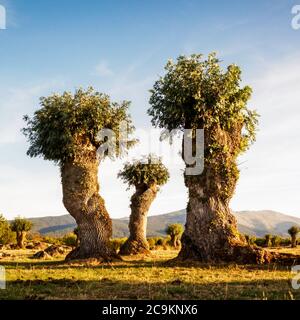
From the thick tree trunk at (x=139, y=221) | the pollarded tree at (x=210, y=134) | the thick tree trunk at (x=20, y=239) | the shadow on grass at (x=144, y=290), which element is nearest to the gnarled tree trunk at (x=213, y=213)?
the pollarded tree at (x=210, y=134)

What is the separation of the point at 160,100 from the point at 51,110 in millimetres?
7660

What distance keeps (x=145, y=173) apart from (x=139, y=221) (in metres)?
4.51

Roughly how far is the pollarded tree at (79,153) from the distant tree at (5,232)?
38156mm

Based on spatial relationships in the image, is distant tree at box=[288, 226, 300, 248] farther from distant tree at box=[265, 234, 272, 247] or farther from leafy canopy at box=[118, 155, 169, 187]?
leafy canopy at box=[118, 155, 169, 187]

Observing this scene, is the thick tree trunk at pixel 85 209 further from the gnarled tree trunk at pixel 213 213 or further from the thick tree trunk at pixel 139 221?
the thick tree trunk at pixel 139 221

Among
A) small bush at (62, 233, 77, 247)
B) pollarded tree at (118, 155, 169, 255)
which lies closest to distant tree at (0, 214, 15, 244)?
small bush at (62, 233, 77, 247)

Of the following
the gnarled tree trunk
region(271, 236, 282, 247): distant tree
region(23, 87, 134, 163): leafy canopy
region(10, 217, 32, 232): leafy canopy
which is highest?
region(23, 87, 134, 163): leafy canopy

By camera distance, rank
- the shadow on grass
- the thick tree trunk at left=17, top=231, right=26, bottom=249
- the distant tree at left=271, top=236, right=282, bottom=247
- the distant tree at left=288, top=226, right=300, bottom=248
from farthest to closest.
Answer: the distant tree at left=271, top=236, right=282, bottom=247 → the distant tree at left=288, top=226, right=300, bottom=248 → the thick tree trunk at left=17, top=231, right=26, bottom=249 → the shadow on grass

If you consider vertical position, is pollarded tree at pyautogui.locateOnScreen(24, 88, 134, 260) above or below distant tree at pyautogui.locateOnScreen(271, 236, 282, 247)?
above

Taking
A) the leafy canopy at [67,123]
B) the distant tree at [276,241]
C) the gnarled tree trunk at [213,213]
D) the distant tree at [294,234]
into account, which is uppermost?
the leafy canopy at [67,123]

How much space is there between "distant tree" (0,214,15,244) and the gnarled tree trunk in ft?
150

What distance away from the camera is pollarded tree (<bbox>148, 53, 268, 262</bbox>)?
2498cm

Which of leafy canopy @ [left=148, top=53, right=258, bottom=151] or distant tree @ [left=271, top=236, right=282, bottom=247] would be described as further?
distant tree @ [left=271, top=236, right=282, bottom=247]

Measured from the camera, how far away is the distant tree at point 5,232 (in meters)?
65.1
